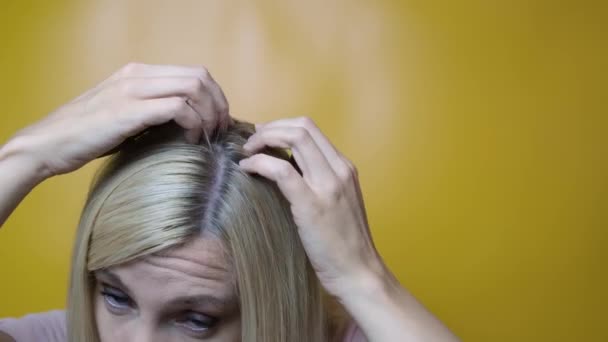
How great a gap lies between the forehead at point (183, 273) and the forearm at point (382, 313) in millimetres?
187

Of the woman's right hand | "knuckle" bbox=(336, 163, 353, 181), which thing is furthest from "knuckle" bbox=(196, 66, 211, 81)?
"knuckle" bbox=(336, 163, 353, 181)

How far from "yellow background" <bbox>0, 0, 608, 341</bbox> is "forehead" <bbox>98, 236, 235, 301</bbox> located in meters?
0.81

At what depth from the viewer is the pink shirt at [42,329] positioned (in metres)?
1.12

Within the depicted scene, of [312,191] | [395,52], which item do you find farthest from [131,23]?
[312,191]

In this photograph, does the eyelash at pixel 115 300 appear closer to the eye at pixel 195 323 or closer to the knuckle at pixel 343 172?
the eye at pixel 195 323

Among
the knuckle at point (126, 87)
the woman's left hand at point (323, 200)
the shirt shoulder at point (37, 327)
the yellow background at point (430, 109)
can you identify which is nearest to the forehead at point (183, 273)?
the woman's left hand at point (323, 200)

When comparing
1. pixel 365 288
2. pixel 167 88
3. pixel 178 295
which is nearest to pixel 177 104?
pixel 167 88

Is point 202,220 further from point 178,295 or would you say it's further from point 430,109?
point 430,109

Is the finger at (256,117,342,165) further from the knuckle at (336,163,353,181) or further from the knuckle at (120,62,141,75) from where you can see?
the knuckle at (120,62,141,75)

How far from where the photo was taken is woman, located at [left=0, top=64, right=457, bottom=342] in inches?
33.4

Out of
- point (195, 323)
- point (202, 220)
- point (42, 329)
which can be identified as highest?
point (202, 220)

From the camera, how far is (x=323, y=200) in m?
0.85

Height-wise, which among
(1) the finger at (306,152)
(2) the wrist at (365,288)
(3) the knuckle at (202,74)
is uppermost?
(3) the knuckle at (202,74)

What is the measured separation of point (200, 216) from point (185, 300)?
0.13 metres
